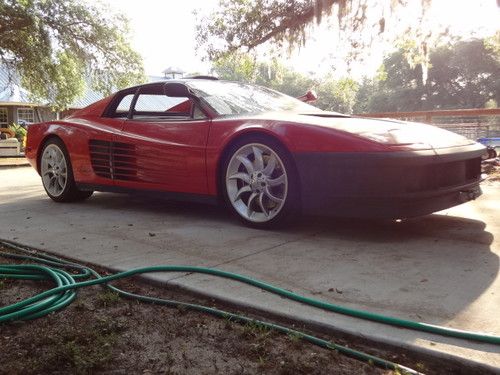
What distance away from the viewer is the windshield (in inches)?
163

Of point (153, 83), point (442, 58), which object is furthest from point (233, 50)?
point (442, 58)

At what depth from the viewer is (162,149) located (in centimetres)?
419

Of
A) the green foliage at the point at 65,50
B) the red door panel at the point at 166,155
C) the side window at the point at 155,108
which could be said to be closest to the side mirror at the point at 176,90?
the side window at the point at 155,108

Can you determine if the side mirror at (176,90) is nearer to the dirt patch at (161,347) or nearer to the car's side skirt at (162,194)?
the car's side skirt at (162,194)

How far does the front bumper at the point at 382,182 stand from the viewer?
3107 millimetres

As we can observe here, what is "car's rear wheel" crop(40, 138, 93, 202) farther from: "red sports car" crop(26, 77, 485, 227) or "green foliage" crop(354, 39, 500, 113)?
"green foliage" crop(354, 39, 500, 113)

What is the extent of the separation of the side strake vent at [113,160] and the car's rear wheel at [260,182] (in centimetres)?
110

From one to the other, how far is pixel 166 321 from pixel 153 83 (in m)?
3.01

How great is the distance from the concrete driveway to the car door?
1.08 feet

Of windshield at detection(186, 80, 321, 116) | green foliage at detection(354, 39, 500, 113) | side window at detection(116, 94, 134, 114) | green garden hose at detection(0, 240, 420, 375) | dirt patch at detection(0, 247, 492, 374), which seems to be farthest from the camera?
green foliage at detection(354, 39, 500, 113)

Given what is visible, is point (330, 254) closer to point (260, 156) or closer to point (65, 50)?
point (260, 156)

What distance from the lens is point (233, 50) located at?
1373 centimetres

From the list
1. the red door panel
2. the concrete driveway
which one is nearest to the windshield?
the red door panel

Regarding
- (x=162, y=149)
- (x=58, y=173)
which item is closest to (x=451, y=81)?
(x=58, y=173)
